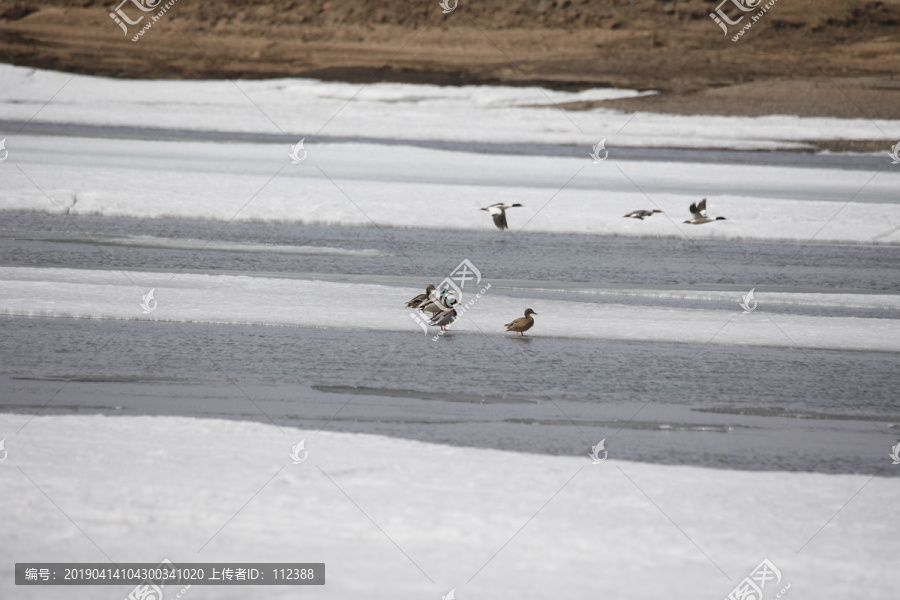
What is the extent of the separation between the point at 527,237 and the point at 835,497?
27.5 ft

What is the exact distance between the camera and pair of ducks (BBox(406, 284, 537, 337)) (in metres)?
7.76

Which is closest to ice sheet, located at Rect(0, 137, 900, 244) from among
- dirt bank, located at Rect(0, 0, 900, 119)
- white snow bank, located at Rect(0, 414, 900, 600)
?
white snow bank, located at Rect(0, 414, 900, 600)

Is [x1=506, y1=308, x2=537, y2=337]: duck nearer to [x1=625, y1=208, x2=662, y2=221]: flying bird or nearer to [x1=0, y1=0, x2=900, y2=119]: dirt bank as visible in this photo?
[x1=625, y1=208, x2=662, y2=221]: flying bird

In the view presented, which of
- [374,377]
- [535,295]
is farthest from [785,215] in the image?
[374,377]

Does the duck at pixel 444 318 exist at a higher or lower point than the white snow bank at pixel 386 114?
lower

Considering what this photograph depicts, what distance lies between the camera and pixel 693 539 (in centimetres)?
416

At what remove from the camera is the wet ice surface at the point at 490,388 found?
18.3ft

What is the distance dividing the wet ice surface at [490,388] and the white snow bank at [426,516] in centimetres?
46

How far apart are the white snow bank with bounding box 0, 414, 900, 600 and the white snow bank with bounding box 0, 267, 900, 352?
2971 mm

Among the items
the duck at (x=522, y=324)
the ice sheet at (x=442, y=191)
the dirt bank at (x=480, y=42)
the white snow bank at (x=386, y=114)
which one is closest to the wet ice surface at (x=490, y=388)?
the duck at (x=522, y=324)

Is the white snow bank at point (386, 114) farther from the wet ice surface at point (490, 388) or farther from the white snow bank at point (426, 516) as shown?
the white snow bank at point (426, 516)

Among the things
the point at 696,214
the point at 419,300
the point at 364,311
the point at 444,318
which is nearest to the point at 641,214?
the point at 696,214

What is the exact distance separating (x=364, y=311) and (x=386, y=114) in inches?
885

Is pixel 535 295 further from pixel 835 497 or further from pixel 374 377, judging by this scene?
pixel 835 497
